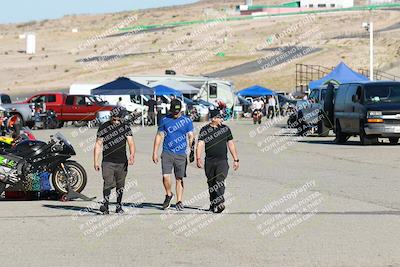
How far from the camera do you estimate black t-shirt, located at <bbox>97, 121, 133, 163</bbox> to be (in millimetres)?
15422

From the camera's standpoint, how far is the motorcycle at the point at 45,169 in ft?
57.0

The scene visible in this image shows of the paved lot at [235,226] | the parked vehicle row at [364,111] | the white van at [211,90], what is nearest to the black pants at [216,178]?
the paved lot at [235,226]

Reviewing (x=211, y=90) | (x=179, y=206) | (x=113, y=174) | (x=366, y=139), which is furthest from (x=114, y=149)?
(x=211, y=90)

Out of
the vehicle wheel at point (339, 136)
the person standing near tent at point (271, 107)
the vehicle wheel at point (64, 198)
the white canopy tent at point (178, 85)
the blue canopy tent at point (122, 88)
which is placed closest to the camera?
the vehicle wheel at point (64, 198)

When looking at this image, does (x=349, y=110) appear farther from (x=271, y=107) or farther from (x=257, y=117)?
(x=271, y=107)

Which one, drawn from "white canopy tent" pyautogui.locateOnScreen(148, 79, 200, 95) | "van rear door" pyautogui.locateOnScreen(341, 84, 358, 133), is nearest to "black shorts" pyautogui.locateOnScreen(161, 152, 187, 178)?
"van rear door" pyautogui.locateOnScreen(341, 84, 358, 133)

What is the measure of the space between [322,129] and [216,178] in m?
23.2

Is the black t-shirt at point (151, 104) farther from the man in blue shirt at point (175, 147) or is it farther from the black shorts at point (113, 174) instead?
the black shorts at point (113, 174)

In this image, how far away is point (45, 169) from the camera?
57.3 feet

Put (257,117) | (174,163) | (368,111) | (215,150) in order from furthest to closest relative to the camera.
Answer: (257,117) → (368,111) → (174,163) → (215,150)

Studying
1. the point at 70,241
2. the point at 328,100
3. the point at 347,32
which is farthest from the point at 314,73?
the point at 70,241

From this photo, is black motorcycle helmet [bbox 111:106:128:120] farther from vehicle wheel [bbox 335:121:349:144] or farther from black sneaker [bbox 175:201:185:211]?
vehicle wheel [bbox 335:121:349:144]

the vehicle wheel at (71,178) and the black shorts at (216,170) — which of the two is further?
the vehicle wheel at (71,178)

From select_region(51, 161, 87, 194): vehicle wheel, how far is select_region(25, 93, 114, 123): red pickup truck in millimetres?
34246
